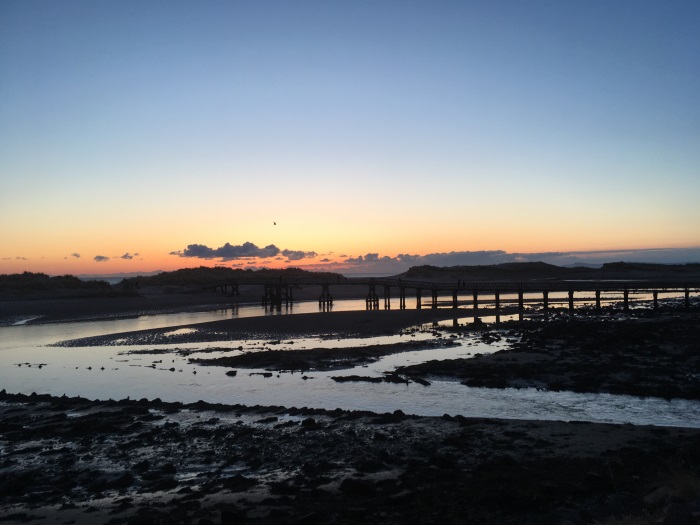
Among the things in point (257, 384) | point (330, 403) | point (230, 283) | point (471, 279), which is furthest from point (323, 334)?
point (471, 279)

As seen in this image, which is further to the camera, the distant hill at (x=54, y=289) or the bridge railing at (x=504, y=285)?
the distant hill at (x=54, y=289)

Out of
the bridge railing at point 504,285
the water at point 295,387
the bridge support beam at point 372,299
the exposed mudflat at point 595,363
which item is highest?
the bridge railing at point 504,285

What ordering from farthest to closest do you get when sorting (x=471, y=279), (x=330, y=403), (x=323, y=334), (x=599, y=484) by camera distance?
1. (x=471, y=279)
2. (x=323, y=334)
3. (x=330, y=403)
4. (x=599, y=484)

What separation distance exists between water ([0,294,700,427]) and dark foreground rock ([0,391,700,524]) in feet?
6.19

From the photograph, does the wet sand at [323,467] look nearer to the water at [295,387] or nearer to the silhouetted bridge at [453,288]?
the water at [295,387]

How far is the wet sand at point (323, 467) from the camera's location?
8.10m

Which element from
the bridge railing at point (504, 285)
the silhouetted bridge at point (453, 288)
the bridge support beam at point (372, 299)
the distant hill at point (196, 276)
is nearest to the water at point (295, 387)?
the silhouetted bridge at point (453, 288)

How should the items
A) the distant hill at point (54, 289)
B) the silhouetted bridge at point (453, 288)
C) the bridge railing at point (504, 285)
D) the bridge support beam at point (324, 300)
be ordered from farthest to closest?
1. the distant hill at point (54, 289)
2. the bridge support beam at point (324, 300)
3. the silhouetted bridge at point (453, 288)
4. the bridge railing at point (504, 285)

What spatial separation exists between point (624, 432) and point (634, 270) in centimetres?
12189

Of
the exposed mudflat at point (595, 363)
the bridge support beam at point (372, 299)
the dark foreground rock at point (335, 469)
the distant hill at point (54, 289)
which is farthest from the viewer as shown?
the distant hill at point (54, 289)

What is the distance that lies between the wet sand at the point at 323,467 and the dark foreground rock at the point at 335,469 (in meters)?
0.03

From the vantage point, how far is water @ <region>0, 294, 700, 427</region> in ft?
48.4

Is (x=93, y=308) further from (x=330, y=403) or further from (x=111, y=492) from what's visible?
(x=111, y=492)

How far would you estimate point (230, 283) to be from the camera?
75.4m
